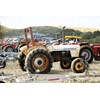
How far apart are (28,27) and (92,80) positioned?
1.71m

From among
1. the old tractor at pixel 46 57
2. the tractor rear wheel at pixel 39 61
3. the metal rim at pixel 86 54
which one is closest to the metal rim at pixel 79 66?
the old tractor at pixel 46 57

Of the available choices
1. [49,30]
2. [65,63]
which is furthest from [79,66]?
[49,30]

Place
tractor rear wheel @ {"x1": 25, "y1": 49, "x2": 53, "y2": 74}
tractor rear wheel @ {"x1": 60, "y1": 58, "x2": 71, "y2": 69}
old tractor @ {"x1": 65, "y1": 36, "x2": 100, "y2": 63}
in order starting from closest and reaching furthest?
tractor rear wheel @ {"x1": 25, "y1": 49, "x2": 53, "y2": 74}, tractor rear wheel @ {"x1": 60, "y1": 58, "x2": 71, "y2": 69}, old tractor @ {"x1": 65, "y1": 36, "x2": 100, "y2": 63}

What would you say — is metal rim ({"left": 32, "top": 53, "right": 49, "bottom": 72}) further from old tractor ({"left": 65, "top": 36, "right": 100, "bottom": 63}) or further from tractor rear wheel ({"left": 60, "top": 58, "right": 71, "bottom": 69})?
old tractor ({"left": 65, "top": 36, "right": 100, "bottom": 63})

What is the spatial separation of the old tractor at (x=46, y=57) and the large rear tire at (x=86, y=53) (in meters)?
0.35

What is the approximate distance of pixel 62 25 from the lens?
891cm

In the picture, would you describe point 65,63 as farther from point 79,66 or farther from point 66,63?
point 79,66

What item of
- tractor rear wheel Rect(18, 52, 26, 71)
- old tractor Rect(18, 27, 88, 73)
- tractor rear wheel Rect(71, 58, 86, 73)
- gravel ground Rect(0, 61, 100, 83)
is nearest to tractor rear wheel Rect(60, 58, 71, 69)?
old tractor Rect(18, 27, 88, 73)

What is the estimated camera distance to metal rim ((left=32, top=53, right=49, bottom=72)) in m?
9.18

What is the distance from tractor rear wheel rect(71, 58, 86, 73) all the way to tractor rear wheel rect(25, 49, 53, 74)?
0.53 m

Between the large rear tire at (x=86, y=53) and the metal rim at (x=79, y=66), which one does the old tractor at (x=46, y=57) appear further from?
the large rear tire at (x=86, y=53)

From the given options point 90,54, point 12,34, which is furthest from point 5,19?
point 90,54

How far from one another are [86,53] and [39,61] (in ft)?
6.08

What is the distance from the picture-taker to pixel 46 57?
30.2 ft
